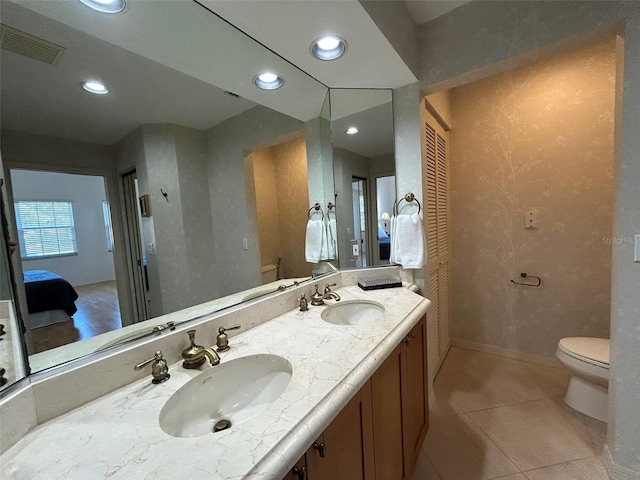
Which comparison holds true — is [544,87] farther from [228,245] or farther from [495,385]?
[228,245]

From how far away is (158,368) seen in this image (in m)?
0.80

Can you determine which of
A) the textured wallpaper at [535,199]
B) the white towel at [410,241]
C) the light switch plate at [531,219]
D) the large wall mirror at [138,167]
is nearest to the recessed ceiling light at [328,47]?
the large wall mirror at [138,167]

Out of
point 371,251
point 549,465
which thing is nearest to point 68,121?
point 371,251

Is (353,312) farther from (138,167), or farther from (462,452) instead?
(138,167)

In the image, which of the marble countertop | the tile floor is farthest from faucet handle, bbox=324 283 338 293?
the tile floor

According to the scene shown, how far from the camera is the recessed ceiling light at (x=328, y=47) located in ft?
4.18

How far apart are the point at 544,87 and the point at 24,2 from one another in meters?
2.95

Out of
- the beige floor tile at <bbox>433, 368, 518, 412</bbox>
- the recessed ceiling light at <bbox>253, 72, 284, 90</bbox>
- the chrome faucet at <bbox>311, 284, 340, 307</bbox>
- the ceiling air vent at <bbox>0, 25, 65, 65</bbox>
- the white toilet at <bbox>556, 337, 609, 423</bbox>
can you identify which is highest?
the recessed ceiling light at <bbox>253, 72, 284, 90</bbox>

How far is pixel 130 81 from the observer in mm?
957

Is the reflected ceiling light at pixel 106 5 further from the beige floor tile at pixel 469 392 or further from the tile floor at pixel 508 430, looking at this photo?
the beige floor tile at pixel 469 392

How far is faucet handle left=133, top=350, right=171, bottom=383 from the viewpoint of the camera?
2.61ft

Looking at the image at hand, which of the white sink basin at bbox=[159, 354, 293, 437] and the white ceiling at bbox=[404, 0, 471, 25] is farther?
the white ceiling at bbox=[404, 0, 471, 25]

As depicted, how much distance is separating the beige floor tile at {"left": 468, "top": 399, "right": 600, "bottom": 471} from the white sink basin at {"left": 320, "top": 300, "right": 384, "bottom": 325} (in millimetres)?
1026

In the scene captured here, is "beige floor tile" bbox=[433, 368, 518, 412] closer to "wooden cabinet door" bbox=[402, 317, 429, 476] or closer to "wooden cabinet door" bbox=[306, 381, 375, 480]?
"wooden cabinet door" bbox=[402, 317, 429, 476]
